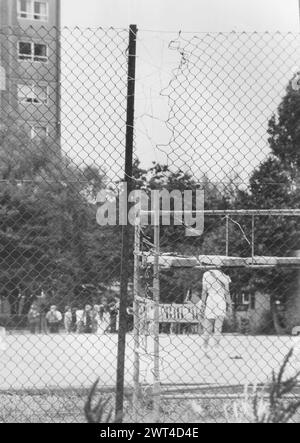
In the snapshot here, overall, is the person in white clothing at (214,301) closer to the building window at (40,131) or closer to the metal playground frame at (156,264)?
the metal playground frame at (156,264)

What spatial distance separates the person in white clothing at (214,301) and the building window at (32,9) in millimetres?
39579

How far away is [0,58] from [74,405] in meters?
2.85

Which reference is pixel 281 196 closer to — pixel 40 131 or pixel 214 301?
pixel 214 301

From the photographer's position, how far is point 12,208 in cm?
1742

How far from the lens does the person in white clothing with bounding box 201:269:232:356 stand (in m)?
7.76

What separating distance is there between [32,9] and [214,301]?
4017 centimetres

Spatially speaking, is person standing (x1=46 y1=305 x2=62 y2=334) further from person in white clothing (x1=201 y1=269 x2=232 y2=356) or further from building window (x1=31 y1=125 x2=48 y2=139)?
building window (x1=31 y1=125 x2=48 y2=139)

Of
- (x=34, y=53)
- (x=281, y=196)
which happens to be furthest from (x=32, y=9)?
(x=34, y=53)

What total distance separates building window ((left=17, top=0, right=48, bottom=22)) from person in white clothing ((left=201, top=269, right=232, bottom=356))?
1558 inches

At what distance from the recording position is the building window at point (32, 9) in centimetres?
4488

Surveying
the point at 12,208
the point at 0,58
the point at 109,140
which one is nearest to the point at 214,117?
the point at 109,140

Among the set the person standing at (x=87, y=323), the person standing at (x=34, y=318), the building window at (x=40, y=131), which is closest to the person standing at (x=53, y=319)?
the person standing at (x=34, y=318)
